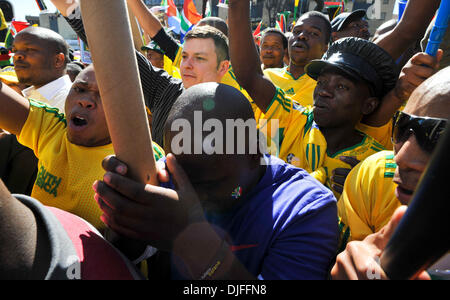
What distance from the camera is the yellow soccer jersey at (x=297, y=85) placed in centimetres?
326

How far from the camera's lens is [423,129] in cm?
107

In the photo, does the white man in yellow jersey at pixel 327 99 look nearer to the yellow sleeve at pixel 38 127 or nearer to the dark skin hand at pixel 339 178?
the dark skin hand at pixel 339 178

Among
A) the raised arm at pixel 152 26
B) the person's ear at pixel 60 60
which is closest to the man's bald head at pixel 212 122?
the raised arm at pixel 152 26

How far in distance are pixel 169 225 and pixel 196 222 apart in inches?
2.9

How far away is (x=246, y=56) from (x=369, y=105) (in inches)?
36.7

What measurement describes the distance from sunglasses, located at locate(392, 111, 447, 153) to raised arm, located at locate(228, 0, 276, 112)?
1.18 metres

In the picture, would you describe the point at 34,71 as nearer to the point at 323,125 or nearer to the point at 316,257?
the point at 323,125

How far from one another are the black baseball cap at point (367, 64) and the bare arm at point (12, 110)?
1915 millimetres

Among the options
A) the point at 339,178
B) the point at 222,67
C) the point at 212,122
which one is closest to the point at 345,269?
the point at 212,122

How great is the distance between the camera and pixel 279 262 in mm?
1142

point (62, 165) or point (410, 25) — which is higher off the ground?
point (410, 25)

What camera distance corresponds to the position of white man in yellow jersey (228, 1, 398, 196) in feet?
6.98

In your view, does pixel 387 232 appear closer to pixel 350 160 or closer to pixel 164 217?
pixel 164 217

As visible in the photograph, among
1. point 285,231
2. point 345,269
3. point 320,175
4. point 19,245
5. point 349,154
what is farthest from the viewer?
point 349,154
